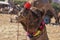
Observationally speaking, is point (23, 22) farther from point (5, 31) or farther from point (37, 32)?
point (5, 31)

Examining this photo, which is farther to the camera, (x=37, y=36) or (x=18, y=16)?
(x=37, y=36)

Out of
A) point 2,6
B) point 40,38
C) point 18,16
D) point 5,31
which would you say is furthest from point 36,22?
point 2,6

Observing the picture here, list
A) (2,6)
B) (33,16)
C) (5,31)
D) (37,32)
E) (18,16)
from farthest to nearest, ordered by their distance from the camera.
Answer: (2,6)
(5,31)
(37,32)
(33,16)
(18,16)

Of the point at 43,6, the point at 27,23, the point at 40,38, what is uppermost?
the point at 43,6

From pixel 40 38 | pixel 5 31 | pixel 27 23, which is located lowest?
pixel 5 31

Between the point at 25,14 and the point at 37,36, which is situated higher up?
the point at 25,14

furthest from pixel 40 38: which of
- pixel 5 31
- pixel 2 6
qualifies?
pixel 2 6

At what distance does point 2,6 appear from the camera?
11398 millimetres

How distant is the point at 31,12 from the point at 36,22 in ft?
0.35

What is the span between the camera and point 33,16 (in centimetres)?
143

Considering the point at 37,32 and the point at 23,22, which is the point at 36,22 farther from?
the point at 37,32

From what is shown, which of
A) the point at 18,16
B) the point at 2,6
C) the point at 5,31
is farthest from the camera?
the point at 2,6

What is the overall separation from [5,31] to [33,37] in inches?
144

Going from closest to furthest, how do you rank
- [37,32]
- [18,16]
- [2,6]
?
[18,16] < [37,32] < [2,6]
